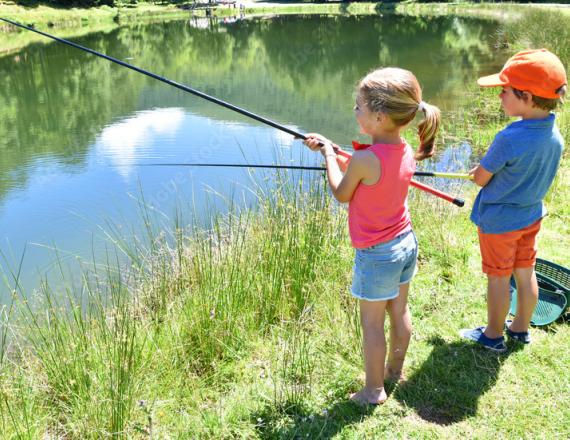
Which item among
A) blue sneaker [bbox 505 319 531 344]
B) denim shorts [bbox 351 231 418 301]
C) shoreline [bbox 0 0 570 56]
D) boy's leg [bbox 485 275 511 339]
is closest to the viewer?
denim shorts [bbox 351 231 418 301]

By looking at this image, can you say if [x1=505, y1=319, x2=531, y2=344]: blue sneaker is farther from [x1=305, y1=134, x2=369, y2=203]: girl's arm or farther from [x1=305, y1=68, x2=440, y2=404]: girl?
[x1=305, y1=134, x2=369, y2=203]: girl's arm

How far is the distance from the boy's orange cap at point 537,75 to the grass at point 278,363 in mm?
1087

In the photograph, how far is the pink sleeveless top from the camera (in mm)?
1777

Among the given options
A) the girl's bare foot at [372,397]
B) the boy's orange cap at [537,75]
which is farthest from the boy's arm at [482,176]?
the girl's bare foot at [372,397]

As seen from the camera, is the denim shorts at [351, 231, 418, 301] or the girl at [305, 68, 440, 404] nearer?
the girl at [305, 68, 440, 404]

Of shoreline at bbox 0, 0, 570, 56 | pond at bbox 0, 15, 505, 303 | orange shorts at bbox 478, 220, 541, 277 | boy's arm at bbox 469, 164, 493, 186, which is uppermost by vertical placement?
shoreline at bbox 0, 0, 570, 56

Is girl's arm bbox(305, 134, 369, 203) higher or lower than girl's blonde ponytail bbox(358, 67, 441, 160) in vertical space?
lower

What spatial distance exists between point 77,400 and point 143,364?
0.32 m

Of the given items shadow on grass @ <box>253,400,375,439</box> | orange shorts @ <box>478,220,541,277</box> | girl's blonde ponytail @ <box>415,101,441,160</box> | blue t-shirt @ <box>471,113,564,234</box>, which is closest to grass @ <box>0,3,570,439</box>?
Result: shadow on grass @ <box>253,400,375,439</box>

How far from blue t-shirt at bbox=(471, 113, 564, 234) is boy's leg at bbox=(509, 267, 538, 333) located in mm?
242

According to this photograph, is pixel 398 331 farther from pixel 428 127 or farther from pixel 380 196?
pixel 428 127

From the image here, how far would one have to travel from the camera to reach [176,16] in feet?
130

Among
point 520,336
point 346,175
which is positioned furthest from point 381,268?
point 520,336

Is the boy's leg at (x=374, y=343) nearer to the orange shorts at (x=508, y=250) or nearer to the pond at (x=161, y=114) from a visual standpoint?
the orange shorts at (x=508, y=250)
